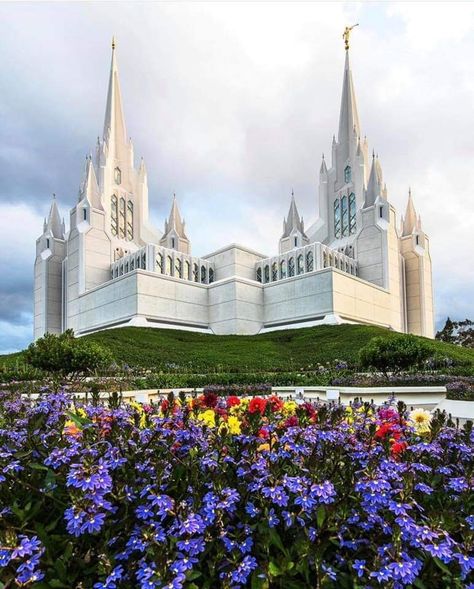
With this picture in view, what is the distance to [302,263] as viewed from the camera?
38062 mm

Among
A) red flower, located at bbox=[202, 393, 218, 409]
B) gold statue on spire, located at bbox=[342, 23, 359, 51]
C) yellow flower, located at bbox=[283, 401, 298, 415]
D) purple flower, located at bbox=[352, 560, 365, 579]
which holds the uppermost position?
gold statue on spire, located at bbox=[342, 23, 359, 51]

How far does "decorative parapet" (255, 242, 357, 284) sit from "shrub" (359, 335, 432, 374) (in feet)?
72.4

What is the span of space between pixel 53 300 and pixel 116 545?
44.7m

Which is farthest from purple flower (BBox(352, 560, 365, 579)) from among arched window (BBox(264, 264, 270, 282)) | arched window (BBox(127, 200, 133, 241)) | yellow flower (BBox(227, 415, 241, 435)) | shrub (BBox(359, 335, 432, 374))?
arched window (BBox(127, 200, 133, 241))

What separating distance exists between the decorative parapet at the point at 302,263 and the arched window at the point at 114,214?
13839 millimetres

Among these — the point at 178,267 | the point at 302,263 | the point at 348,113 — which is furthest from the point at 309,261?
the point at 348,113

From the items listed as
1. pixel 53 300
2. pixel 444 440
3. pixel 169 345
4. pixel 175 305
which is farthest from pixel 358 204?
pixel 444 440

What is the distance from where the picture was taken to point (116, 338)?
2528 centimetres

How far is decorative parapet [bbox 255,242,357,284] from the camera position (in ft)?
120

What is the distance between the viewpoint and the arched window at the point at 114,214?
42.7 metres

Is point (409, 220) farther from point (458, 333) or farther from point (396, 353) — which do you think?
point (396, 353)

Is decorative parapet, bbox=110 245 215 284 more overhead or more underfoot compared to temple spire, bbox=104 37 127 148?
more underfoot

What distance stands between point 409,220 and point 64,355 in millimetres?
40328

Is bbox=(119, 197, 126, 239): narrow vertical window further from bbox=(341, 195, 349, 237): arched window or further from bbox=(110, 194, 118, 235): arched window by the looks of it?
bbox=(341, 195, 349, 237): arched window
